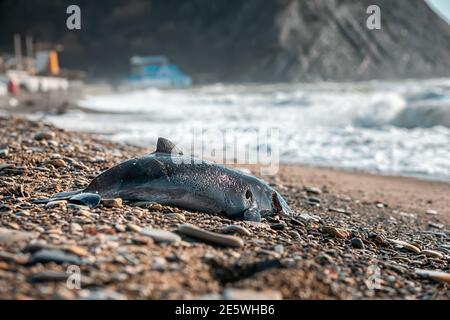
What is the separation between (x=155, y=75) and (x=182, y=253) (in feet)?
310

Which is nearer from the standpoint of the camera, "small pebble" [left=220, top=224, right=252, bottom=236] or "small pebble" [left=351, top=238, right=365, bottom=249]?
"small pebble" [left=220, top=224, right=252, bottom=236]

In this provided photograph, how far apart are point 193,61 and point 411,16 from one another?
56756mm

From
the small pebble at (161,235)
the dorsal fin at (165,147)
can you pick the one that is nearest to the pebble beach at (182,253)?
the small pebble at (161,235)

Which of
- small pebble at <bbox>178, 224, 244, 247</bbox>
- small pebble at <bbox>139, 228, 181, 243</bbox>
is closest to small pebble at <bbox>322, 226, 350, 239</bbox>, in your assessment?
small pebble at <bbox>178, 224, 244, 247</bbox>

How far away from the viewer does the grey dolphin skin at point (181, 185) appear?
3865 millimetres

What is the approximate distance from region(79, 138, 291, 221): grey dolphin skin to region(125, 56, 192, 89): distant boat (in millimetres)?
85295

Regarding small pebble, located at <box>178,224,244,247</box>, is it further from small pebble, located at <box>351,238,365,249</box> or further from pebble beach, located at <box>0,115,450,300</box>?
small pebble, located at <box>351,238,365,249</box>

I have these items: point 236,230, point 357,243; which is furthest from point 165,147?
point 357,243

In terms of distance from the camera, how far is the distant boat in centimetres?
9125

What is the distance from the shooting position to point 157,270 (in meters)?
2.52

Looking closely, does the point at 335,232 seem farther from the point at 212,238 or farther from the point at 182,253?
the point at 182,253

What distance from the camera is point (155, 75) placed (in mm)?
94875

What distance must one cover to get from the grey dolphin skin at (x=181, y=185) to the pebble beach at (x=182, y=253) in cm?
12
